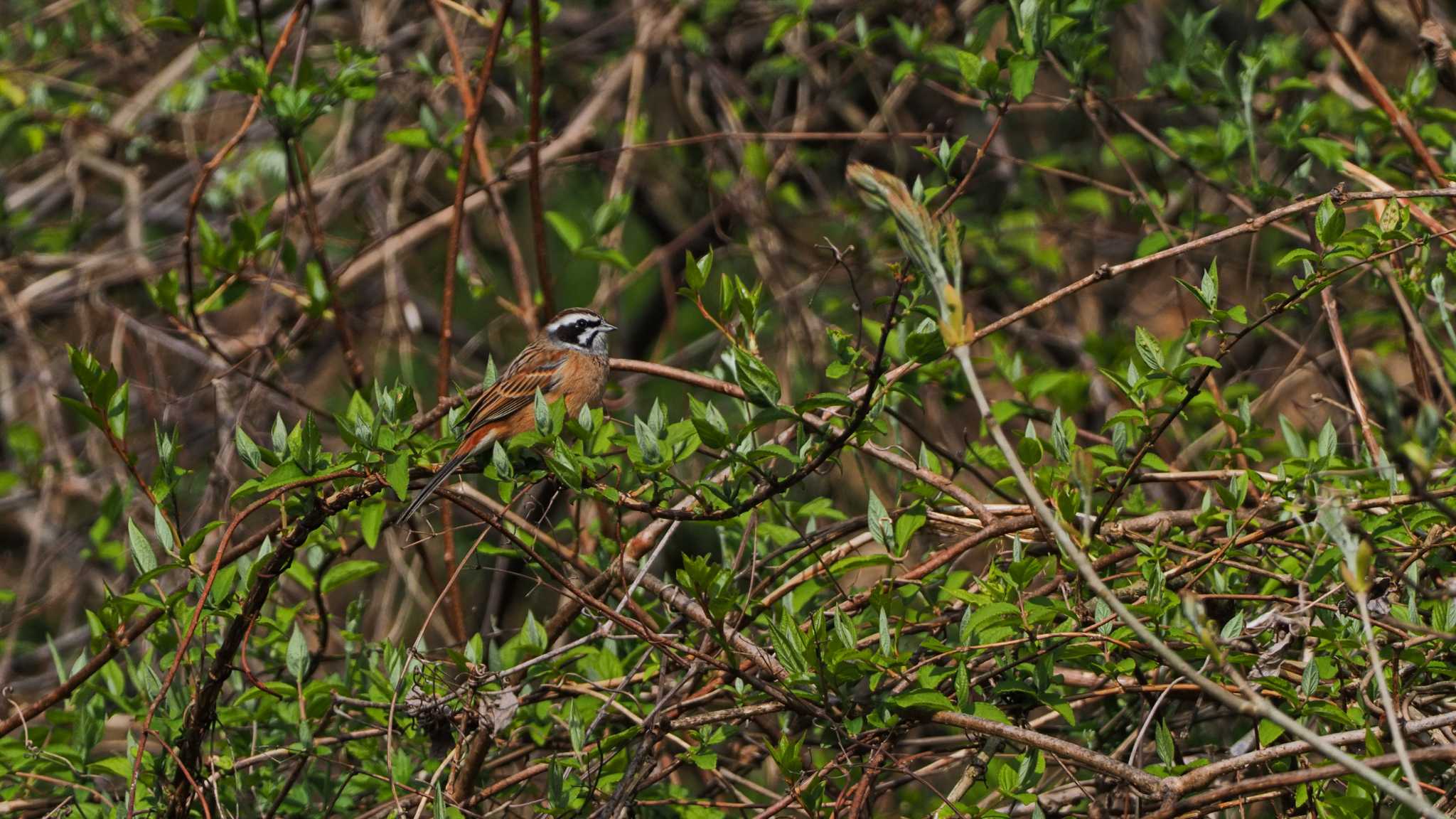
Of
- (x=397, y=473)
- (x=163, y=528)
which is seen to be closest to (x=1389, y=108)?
(x=397, y=473)

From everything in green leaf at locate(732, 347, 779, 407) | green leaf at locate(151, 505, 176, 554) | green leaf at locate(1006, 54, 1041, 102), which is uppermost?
green leaf at locate(1006, 54, 1041, 102)

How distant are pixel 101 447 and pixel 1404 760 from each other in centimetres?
584

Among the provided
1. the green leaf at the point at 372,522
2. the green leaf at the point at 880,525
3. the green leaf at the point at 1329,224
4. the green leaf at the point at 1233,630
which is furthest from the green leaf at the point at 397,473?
the green leaf at the point at 1329,224

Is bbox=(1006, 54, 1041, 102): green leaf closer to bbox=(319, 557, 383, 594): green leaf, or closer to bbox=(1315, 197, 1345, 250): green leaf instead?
bbox=(1315, 197, 1345, 250): green leaf

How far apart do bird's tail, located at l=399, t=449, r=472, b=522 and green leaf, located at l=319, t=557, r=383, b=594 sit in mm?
160

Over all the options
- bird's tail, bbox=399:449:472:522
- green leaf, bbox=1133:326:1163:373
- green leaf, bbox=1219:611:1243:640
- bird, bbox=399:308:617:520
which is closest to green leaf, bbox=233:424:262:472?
bird's tail, bbox=399:449:472:522

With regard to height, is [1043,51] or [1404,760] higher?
[1043,51]

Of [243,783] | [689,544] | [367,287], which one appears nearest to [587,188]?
[367,287]

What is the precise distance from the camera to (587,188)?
25.6 feet

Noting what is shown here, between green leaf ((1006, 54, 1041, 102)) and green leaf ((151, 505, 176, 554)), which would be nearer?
green leaf ((151, 505, 176, 554))

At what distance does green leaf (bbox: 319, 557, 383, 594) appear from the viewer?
3631mm

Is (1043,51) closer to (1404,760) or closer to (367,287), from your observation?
(1404,760)

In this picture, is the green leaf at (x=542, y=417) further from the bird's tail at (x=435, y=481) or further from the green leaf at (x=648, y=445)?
the bird's tail at (x=435, y=481)

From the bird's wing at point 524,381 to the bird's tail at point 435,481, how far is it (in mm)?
1320
